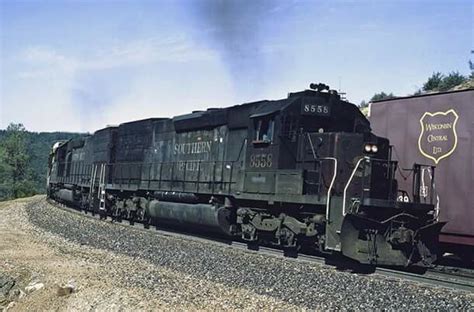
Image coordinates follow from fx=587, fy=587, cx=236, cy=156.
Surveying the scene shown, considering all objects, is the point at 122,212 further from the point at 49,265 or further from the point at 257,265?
the point at 257,265

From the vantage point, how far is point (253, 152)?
44.5 ft

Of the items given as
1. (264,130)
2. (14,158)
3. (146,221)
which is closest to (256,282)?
(264,130)

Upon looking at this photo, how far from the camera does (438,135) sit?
12.0 m

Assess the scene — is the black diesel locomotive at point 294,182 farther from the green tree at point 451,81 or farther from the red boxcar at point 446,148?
the green tree at point 451,81

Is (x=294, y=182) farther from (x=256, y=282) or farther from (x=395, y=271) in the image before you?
(x=256, y=282)

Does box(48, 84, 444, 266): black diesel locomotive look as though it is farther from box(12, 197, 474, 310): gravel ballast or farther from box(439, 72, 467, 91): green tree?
box(439, 72, 467, 91): green tree

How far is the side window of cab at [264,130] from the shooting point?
1301 cm

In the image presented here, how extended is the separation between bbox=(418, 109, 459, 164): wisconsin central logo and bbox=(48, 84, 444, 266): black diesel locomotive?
83cm

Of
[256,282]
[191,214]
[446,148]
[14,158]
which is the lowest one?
[256,282]

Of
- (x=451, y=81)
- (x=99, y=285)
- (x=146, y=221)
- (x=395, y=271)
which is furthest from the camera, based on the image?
(x=451, y=81)

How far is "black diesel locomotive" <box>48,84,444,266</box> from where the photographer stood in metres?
10.6

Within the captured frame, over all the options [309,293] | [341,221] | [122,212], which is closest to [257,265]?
[341,221]

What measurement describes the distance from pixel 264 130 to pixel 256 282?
15.6 ft

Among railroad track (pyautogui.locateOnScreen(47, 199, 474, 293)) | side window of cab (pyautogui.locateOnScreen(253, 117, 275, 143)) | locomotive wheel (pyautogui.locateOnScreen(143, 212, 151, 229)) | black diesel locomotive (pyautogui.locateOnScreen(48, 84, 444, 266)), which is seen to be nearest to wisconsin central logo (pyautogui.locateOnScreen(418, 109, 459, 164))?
black diesel locomotive (pyautogui.locateOnScreen(48, 84, 444, 266))
